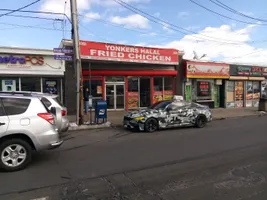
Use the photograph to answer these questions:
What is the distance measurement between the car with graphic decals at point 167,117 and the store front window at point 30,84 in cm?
694

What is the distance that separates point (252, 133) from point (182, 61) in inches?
460

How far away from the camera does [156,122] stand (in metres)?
12.9

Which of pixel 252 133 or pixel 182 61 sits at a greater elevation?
pixel 182 61

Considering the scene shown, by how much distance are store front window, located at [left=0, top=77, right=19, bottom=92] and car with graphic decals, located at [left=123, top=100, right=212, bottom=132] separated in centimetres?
749

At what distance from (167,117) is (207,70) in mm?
12142

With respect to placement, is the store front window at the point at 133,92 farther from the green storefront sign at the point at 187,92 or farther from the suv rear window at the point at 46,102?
the suv rear window at the point at 46,102

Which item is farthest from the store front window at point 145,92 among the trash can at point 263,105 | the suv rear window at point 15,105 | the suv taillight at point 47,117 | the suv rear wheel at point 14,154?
the suv rear wheel at point 14,154

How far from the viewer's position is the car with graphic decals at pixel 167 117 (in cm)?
1264

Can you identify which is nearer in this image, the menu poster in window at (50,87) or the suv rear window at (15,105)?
the suv rear window at (15,105)

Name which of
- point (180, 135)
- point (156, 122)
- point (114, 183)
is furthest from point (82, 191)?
point (156, 122)

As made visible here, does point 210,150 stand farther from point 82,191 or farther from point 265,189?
point 82,191

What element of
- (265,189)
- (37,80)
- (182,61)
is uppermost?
(182,61)

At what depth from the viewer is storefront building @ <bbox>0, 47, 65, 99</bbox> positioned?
16.4 m

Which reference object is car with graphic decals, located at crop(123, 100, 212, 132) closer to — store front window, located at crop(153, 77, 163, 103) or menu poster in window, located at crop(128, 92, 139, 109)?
menu poster in window, located at crop(128, 92, 139, 109)
